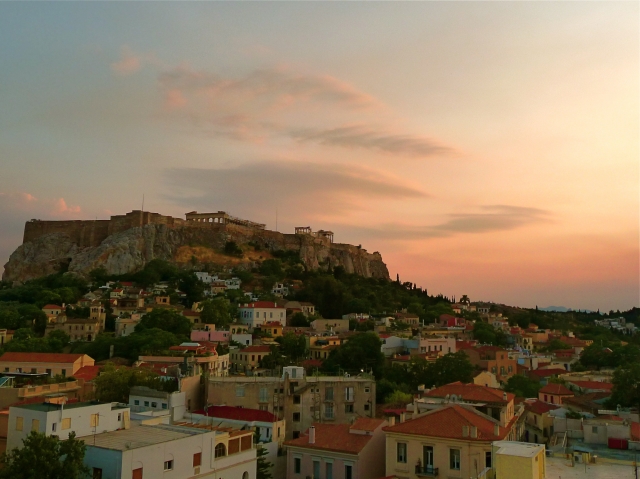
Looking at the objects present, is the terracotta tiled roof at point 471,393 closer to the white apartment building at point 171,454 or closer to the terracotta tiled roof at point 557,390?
the terracotta tiled roof at point 557,390

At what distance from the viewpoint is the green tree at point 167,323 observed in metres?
52.8

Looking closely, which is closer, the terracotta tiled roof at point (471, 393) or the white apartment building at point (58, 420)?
the white apartment building at point (58, 420)

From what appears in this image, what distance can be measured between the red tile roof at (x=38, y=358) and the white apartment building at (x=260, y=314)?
74.9 ft

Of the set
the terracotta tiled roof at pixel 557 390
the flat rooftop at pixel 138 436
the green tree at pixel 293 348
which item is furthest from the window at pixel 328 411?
the green tree at pixel 293 348

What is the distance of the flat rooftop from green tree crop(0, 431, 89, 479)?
1.12 meters

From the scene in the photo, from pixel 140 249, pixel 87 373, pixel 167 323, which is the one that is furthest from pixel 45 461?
pixel 140 249

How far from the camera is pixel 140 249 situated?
89375mm

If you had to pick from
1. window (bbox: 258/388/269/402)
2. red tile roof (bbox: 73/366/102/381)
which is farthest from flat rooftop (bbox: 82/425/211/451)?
red tile roof (bbox: 73/366/102/381)

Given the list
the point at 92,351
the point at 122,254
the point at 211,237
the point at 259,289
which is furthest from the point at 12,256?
the point at 92,351

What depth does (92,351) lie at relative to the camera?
1860 inches

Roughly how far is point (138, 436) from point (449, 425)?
9033 mm

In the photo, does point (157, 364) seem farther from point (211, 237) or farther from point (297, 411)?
point (211, 237)

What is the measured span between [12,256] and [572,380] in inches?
3366

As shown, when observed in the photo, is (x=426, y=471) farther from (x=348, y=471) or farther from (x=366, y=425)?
(x=366, y=425)
